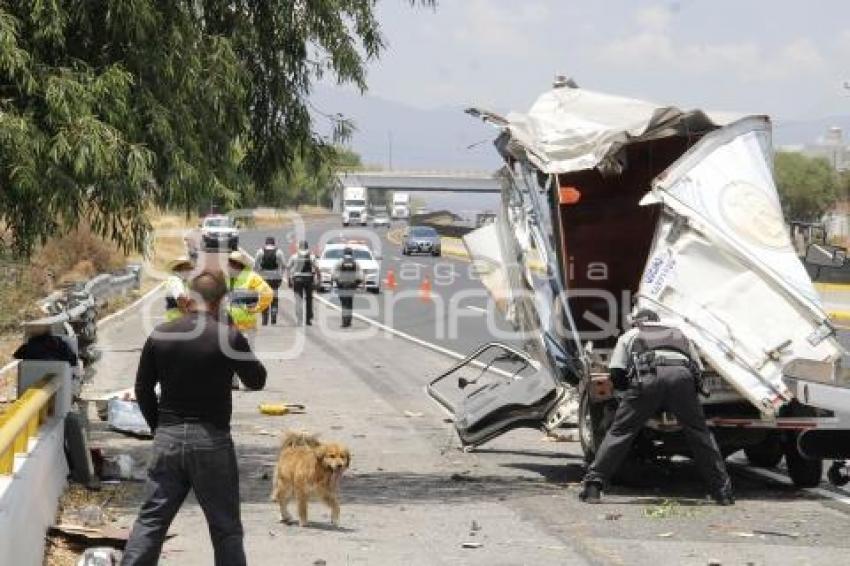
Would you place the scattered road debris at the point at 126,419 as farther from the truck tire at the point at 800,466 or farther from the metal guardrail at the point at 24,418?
the truck tire at the point at 800,466

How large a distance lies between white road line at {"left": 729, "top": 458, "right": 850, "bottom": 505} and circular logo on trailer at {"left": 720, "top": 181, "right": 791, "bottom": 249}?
6.60 feet

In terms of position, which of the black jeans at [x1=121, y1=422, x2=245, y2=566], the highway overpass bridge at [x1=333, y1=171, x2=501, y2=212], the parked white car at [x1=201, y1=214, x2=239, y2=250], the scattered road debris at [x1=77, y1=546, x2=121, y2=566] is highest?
the highway overpass bridge at [x1=333, y1=171, x2=501, y2=212]

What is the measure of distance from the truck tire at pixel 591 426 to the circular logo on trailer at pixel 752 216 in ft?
5.92

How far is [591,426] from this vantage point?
39.2ft

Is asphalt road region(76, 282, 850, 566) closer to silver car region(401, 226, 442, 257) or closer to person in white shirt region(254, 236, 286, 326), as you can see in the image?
person in white shirt region(254, 236, 286, 326)

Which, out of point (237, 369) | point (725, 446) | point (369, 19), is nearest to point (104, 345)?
point (369, 19)

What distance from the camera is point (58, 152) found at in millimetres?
9891

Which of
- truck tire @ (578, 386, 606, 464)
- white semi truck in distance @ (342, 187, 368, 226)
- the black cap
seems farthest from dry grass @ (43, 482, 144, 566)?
white semi truck in distance @ (342, 187, 368, 226)

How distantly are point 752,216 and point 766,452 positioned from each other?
2.32 metres

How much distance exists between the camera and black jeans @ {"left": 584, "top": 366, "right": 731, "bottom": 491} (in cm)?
1099

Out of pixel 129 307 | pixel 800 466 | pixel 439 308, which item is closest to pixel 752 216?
pixel 800 466

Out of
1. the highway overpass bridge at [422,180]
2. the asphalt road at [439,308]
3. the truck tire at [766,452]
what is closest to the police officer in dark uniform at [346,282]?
the asphalt road at [439,308]

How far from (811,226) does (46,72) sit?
23.3 feet

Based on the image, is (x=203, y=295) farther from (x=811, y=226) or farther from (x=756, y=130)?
(x=811, y=226)
